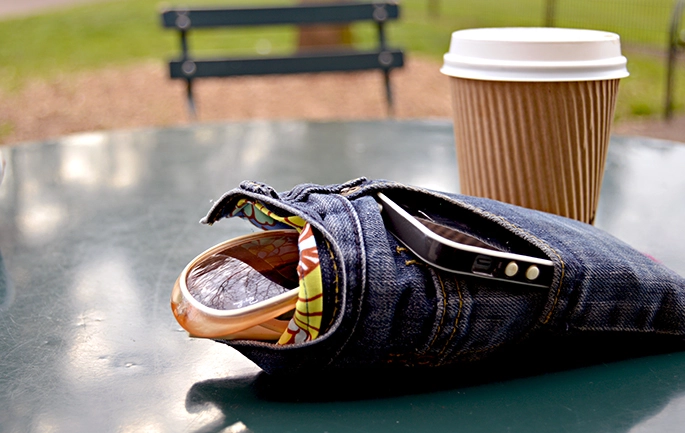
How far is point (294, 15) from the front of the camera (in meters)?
3.33

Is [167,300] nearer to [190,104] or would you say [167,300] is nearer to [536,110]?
[536,110]

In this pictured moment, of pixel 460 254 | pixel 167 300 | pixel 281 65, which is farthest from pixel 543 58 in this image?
pixel 281 65

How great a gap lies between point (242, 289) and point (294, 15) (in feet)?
9.23

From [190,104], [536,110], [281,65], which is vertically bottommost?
[190,104]

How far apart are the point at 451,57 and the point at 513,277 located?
44 centimetres

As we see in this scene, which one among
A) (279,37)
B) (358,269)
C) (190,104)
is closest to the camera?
(358,269)

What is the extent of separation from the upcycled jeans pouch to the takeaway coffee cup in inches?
8.9

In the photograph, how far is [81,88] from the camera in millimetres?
5387

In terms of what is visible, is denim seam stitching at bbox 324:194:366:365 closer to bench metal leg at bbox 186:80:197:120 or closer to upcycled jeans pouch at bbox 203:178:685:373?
upcycled jeans pouch at bbox 203:178:685:373

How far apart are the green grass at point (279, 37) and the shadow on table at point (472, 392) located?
446 centimetres

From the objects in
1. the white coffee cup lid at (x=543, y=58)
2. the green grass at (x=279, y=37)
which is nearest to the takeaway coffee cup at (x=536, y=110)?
the white coffee cup lid at (x=543, y=58)

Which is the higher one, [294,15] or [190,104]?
[294,15]

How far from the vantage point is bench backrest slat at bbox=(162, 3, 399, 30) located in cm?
327

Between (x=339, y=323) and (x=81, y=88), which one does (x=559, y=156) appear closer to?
(x=339, y=323)
